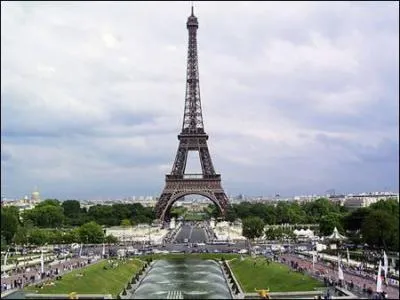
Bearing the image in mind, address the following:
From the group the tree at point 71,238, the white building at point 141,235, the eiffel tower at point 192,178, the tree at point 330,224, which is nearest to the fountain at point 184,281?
the tree at point 71,238

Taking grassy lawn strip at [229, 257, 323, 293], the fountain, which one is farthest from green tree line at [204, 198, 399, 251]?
the fountain

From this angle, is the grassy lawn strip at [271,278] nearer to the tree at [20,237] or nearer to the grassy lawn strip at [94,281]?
the grassy lawn strip at [94,281]

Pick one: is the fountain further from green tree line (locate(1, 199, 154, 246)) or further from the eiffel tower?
the eiffel tower

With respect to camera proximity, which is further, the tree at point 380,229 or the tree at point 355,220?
the tree at point 355,220

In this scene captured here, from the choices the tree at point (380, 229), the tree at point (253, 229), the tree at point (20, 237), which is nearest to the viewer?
the tree at point (380, 229)

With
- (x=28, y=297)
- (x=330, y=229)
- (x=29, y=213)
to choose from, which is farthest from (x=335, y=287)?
(x=29, y=213)

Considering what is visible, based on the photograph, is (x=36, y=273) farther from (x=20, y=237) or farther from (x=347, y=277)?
(x=20, y=237)

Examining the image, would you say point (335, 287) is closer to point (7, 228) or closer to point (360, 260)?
point (360, 260)
